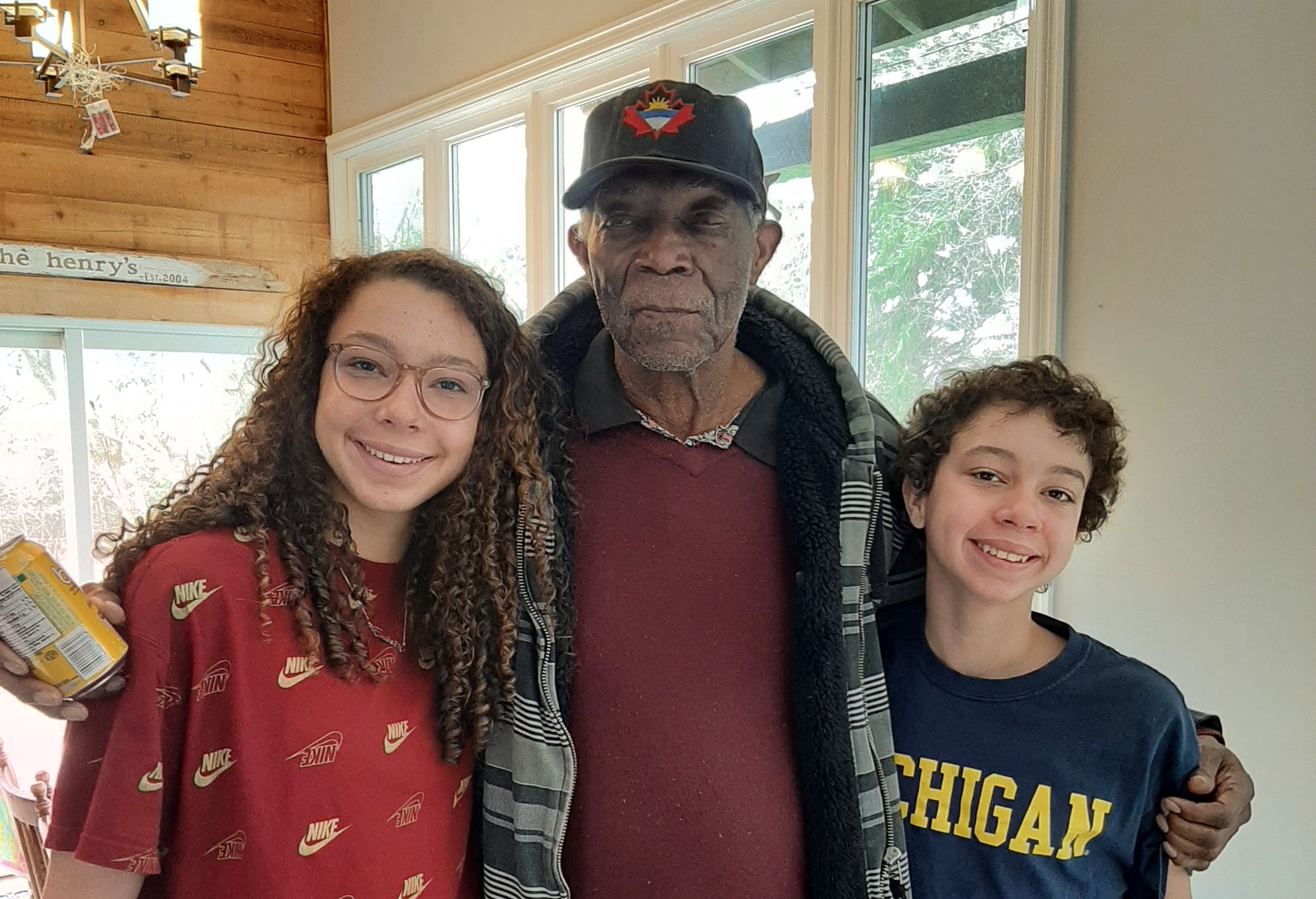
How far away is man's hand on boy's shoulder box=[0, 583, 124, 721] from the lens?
0.93 meters

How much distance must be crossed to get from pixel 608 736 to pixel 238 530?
0.52 metres

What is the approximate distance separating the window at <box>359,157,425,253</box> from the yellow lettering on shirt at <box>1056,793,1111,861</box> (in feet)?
12.2

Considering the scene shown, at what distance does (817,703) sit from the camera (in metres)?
1.19

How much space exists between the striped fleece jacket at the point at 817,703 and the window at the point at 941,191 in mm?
1119

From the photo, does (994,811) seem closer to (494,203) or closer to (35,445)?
(494,203)

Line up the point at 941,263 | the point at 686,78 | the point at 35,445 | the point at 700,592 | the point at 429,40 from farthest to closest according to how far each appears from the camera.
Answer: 1. the point at 35,445
2. the point at 429,40
3. the point at 686,78
4. the point at 941,263
5. the point at 700,592

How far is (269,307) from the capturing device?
4.48 metres

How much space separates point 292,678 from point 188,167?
13.1ft

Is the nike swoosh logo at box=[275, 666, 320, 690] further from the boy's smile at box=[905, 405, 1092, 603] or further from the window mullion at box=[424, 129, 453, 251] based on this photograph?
the window mullion at box=[424, 129, 453, 251]

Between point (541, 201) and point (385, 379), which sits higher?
point (541, 201)

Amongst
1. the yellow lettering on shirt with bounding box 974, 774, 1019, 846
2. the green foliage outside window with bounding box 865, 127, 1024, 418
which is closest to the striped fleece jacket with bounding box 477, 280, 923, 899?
the yellow lettering on shirt with bounding box 974, 774, 1019, 846

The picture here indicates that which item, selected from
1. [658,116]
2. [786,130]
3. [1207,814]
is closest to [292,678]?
[658,116]

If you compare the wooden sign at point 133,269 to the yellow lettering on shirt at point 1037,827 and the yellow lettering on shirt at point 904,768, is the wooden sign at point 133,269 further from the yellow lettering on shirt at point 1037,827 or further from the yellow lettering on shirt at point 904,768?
the yellow lettering on shirt at point 1037,827

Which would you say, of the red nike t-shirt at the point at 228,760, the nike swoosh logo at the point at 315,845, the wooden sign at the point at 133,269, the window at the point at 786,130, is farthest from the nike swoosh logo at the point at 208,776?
the wooden sign at the point at 133,269
